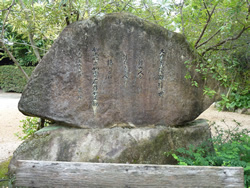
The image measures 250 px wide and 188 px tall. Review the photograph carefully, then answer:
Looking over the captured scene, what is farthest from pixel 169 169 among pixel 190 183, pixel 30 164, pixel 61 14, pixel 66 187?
pixel 61 14

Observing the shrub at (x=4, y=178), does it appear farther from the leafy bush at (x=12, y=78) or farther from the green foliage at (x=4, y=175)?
the leafy bush at (x=12, y=78)

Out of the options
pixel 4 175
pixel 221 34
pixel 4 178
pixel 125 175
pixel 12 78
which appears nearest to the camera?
pixel 125 175

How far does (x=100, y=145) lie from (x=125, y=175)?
87 centimetres

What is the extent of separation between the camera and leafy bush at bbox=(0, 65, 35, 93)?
52.2 feet

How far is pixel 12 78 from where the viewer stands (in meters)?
16.2

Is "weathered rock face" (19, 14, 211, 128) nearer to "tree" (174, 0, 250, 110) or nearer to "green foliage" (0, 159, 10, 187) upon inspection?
"tree" (174, 0, 250, 110)

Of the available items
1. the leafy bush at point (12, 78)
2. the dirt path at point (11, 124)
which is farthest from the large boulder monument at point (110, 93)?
the leafy bush at point (12, 78)

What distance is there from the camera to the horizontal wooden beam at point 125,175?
2.15 meters

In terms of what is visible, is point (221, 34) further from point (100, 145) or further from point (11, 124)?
point (11, 124)

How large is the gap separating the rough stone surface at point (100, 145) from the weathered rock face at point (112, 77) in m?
0.15

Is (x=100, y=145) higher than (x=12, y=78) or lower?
higher

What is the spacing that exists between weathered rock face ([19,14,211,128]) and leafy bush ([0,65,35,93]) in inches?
562

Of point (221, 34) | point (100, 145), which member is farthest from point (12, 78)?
point (221, 34)

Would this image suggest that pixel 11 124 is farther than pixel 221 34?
Yes
